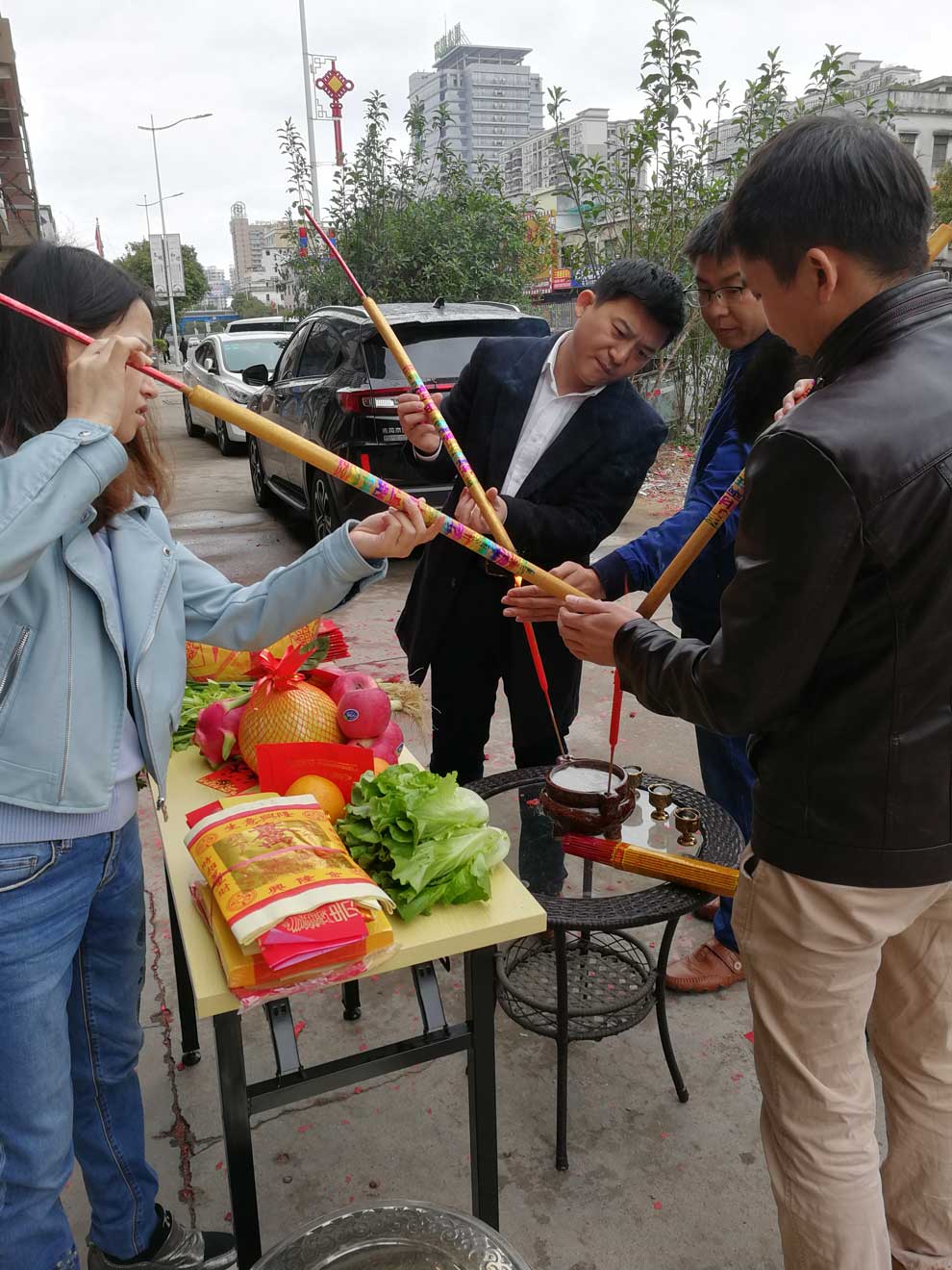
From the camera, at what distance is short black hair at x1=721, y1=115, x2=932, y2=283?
113 cm

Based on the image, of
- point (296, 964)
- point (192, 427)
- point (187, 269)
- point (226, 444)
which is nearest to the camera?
point (296, 964)

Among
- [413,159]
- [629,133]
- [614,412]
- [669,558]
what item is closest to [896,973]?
[669,558]

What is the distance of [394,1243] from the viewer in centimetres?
128

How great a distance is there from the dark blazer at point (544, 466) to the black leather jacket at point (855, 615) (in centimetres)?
125

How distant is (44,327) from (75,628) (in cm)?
43

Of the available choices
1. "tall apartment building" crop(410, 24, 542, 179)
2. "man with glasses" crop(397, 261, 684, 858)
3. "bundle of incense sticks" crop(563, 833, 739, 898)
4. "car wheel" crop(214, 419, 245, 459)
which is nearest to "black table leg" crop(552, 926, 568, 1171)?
"bundle of incense sticks" crop(563, 833, 739, 898)

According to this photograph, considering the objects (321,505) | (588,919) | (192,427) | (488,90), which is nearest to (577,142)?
(321,505)

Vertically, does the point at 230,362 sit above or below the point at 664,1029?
above

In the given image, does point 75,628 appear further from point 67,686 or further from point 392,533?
point 392,533

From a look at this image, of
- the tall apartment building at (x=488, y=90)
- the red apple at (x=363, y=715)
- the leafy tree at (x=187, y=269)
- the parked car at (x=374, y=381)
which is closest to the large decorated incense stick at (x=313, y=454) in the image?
the red apple at (x=363, y=715)

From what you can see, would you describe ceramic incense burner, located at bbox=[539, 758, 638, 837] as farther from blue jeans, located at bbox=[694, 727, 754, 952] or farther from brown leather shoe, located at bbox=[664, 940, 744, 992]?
brown leather shoe, located at bbox=[664, 940, 744, 992]

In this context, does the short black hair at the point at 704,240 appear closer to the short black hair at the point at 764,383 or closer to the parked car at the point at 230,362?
the short black hair at the point at 764,383

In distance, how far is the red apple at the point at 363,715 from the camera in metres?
1.91

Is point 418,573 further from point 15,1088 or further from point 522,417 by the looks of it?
point 15,1088
